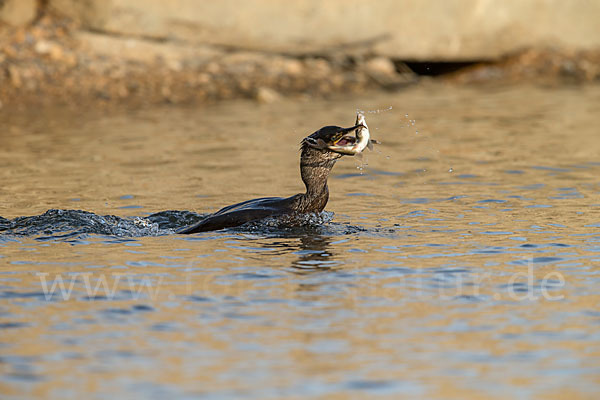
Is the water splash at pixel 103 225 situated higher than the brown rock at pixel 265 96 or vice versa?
the brown rock at pixel 265 96

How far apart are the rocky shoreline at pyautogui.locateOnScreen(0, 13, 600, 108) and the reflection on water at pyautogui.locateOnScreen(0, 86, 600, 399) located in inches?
125

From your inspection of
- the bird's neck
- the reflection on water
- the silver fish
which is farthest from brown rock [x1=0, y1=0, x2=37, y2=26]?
the silver fish

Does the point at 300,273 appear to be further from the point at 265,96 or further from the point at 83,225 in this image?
the point at 265,96

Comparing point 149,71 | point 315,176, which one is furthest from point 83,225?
point 149,71

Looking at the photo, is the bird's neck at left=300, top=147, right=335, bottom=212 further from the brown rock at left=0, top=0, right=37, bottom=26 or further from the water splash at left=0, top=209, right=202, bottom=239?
the brown rock at left=0, top=0, right=37, bottom=26

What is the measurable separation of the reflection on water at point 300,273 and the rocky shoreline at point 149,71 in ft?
10.4

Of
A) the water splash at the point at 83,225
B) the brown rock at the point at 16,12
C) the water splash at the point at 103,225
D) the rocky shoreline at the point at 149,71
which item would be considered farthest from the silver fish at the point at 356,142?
the brown rock at the point at 16,12

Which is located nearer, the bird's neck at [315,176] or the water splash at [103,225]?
the water splash at [103,225]

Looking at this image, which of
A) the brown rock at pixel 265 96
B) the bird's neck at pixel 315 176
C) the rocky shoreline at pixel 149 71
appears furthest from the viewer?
the brown rock at pixel 265 96

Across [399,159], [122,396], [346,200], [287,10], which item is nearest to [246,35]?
[287,10]

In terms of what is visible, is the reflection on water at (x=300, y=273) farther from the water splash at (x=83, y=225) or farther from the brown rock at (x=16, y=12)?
the brown rock at (x=16, y=12)

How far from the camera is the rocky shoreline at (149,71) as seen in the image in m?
16.1

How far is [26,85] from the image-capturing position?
52.6 feet

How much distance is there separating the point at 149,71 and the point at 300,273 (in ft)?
35.9
